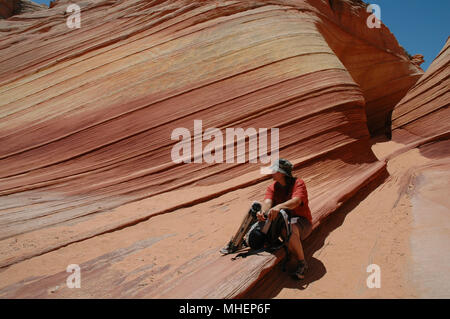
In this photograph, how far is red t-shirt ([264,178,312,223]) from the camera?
244 centimetres

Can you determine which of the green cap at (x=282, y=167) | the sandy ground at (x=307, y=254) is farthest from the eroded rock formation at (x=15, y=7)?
the green cap at (x=282, y=167)

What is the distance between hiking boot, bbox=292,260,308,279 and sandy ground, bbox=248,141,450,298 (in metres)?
0.05

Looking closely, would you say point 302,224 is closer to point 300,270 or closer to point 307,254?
point 300,270

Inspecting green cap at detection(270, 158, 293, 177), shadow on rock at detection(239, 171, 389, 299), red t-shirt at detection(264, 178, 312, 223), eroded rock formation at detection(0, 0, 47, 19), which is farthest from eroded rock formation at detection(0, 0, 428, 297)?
eroded rock formation at detection(0, 0, 47, 19)

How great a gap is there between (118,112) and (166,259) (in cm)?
327

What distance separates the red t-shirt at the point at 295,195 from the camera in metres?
2.44

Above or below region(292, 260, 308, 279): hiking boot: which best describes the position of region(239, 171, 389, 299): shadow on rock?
below

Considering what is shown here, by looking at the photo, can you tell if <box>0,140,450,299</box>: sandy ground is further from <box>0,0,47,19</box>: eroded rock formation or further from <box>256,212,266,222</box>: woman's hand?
<box>0,0,47,19</box>: eroded rock formation

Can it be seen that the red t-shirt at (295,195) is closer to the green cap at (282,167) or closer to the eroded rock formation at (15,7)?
the green cap at (282,167)

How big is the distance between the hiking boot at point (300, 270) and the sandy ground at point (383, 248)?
0.05 meters

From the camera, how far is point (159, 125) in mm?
4840

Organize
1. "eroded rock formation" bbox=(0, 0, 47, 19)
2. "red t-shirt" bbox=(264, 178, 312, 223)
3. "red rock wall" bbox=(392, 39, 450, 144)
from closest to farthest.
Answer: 1. "red t-shirt" bbox=(264, 178, 312, 223)
2. "red rock wall" bbox=(392, 39, 450, 144)
3. "eroded rock formation" bbox=(0, 0, 47, 19)

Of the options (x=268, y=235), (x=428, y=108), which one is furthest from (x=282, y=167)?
(x=428, y=108)
